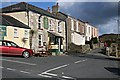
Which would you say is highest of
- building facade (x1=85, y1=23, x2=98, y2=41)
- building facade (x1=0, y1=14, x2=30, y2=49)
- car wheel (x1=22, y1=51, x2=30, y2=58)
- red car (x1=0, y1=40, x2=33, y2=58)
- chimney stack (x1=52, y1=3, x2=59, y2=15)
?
chimney stack (x1=52, y1=3, x2=59, y2=15)

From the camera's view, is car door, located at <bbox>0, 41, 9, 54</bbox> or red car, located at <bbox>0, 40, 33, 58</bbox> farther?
red car, located at <bbox>0, 40, 33, 58</bbox>

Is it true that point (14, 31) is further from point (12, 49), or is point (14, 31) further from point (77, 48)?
point (77, 48)

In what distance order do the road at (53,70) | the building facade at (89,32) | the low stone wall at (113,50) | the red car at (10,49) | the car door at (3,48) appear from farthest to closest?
the building facade at (89,32), the low stone wall at (113,50), the red car at (10,49), the car door at (3,48), the road at (53,70)

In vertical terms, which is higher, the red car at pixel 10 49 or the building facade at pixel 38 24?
the building facade at pixel 38 24

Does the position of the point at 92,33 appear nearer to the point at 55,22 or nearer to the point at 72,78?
the point at 55,22

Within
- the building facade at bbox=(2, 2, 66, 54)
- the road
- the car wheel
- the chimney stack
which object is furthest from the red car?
the chimney stack

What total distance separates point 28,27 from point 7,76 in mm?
18525

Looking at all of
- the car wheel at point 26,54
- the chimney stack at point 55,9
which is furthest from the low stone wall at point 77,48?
the car wheel at point 26,54

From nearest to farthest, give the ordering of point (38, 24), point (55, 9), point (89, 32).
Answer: point (38, 24) < point (55, 9) < point (89, 32)

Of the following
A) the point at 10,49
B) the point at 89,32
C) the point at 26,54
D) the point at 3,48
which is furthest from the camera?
the point at 89,32

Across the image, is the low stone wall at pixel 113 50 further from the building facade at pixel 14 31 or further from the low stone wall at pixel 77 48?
the building facade at pixel 14 31

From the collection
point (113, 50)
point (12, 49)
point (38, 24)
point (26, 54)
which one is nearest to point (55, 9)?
point (38, 24)

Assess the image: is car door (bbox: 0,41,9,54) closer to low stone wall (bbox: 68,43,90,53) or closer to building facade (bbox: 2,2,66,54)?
building facade (bbox: 2,2,66,54)

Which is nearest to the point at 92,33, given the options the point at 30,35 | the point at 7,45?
the point at 30,35
